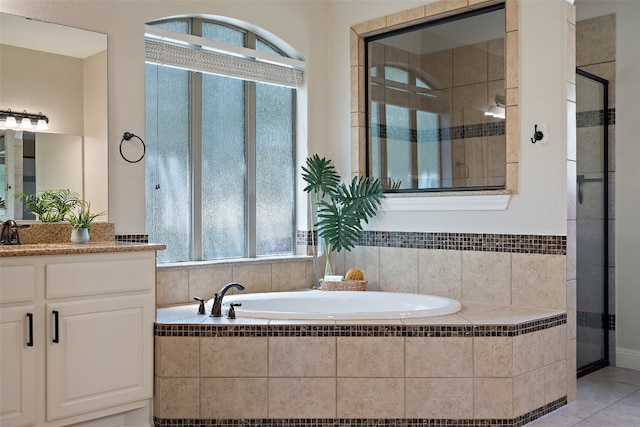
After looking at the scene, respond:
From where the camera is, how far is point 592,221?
4.17m

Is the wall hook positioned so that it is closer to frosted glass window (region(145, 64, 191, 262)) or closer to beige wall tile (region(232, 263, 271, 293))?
beige wall tile (region(232, 263, 271, 293))

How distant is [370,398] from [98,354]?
4.12 ft

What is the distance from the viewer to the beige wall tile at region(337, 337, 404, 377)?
9.96 feet

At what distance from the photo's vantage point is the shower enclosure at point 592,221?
4051 mm

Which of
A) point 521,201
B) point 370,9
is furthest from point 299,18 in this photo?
point 521,201

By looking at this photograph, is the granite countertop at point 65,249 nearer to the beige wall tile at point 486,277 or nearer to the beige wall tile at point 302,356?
the beige wall tile at point 302,356

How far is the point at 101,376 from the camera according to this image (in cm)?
287

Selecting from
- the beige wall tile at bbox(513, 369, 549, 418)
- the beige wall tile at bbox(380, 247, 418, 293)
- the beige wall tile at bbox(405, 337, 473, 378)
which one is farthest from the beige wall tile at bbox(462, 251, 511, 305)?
the beige wall tile at bbox(405, 337, 473, 378)

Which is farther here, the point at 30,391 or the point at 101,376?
the point at 101,376

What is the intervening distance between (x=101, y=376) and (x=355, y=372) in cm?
115

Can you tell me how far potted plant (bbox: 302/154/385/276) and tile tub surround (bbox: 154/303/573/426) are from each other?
49.9 inches

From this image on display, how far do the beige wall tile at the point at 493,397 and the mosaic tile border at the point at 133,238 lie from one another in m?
1.93

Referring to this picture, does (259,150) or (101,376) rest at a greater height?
(259,150)

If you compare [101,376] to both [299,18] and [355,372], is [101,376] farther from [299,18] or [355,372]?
[299,18]
